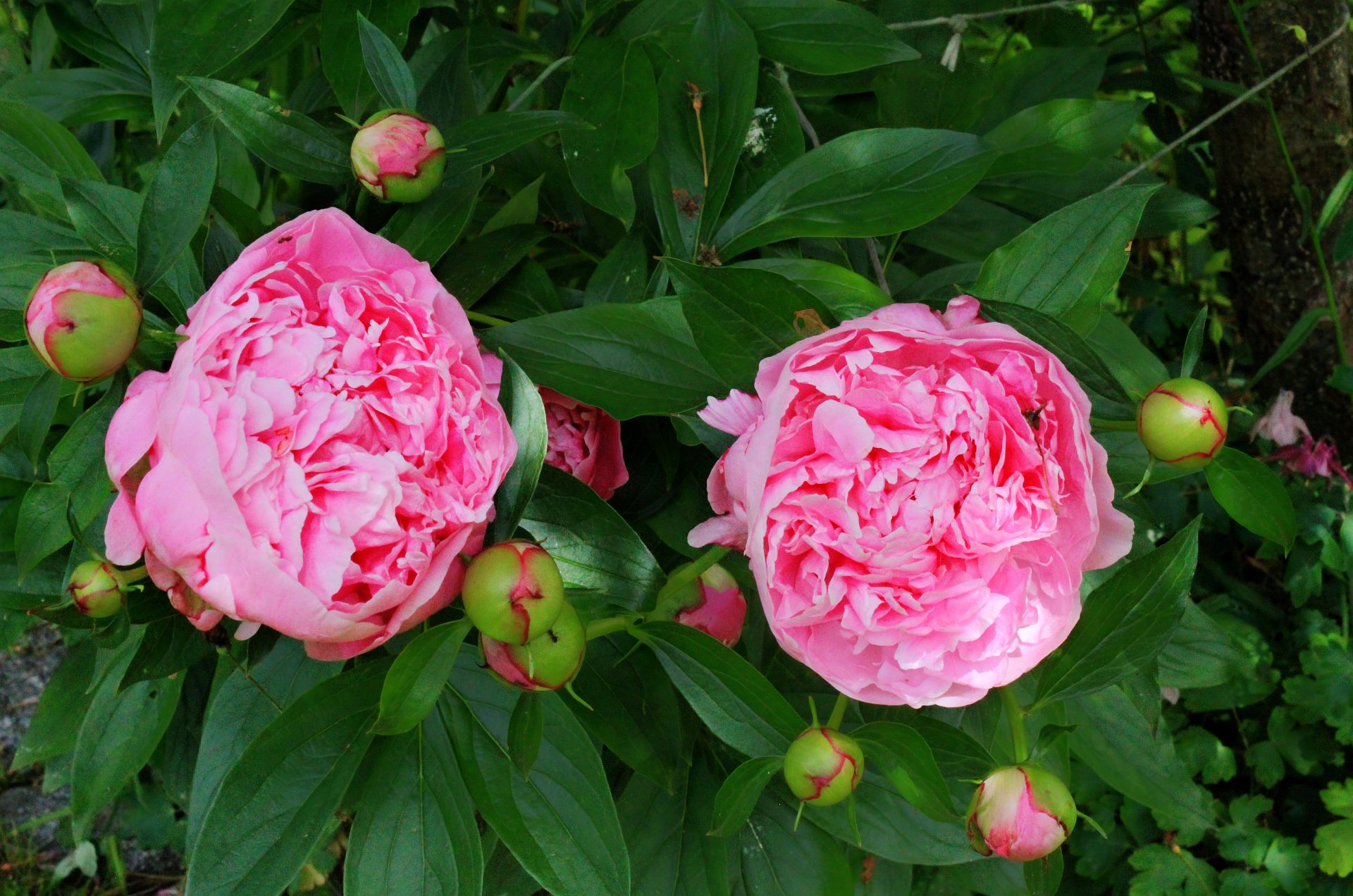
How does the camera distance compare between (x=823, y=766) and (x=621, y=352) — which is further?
(x=621, y=352)

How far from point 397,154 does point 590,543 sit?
249 mm

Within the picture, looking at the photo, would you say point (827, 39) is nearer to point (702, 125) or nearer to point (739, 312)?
point (702, 125)

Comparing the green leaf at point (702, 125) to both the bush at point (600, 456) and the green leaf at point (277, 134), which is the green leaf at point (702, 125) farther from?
the green leaf at point (277, 134)

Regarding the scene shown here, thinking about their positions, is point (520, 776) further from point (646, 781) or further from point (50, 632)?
point (50, 632)

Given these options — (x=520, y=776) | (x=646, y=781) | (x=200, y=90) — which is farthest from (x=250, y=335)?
(x=646, y=781)

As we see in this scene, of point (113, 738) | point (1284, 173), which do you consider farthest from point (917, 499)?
point (1284, 173)

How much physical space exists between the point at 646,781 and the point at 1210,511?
892 mm

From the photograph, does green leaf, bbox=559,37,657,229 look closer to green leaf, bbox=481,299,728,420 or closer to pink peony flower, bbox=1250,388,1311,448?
green leaf, bbox=481,299,728,420

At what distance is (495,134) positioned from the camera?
680 millimetres

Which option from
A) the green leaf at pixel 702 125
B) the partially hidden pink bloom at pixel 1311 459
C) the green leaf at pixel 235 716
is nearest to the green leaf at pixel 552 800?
the green leaf at pixel 235 716

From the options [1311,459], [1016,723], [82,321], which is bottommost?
[1311,459]

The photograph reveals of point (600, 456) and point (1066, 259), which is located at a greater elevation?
point (1066, 259)

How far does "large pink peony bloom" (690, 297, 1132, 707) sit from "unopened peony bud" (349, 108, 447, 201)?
0.78ft

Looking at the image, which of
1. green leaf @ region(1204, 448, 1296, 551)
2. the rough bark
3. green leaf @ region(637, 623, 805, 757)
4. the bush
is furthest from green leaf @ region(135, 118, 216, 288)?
the rough bark
